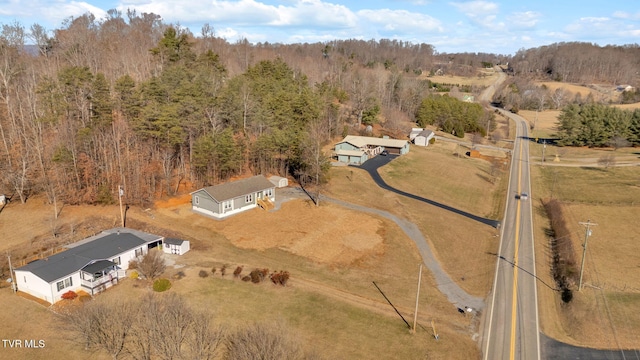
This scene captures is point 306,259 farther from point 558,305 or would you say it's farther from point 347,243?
point 558,305

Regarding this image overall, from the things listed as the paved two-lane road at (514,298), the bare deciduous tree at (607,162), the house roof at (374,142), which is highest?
the house roof at (374,142)

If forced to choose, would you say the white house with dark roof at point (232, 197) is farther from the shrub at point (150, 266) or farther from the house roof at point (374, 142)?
the house roof at point (374, 142)

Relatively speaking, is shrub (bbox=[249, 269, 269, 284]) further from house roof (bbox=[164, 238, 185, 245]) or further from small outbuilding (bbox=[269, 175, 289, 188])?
small outbuilding (bbox=[269, 175, 289, 188])

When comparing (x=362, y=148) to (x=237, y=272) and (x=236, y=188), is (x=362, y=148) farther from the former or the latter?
(x=237, y=272)

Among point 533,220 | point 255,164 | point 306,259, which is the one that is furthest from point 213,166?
point 533,220

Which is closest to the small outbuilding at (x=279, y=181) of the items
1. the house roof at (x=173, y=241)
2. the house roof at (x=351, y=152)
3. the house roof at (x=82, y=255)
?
the house roof at (x=351, y=152)

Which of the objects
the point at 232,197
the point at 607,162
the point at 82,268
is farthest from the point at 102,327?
the point at 607,162
